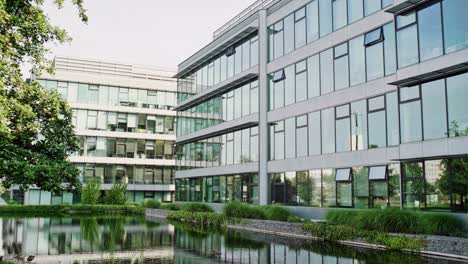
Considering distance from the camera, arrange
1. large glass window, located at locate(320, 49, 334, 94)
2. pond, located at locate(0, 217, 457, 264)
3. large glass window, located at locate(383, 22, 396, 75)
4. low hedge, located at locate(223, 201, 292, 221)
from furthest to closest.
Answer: large glass window, located at locate(320, 49, 334, 94) → low hedge, located at locate(223, 201, 292, 221) → large glass window, located at locate(383, 22, 396, 75) → pond, located at locate(0, 217, 457, 264)

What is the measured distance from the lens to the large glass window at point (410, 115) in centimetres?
2278

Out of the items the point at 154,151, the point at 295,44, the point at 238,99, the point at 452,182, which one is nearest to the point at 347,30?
the point at 295,44

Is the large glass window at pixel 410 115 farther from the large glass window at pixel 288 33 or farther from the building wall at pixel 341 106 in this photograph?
the large glass window at pixel 288 33

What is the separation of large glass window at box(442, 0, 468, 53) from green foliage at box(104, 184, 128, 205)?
47.3 meters

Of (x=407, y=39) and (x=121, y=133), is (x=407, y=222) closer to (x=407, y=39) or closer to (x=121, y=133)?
(x=407, y=39)

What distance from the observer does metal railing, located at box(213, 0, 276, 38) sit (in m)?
40.5

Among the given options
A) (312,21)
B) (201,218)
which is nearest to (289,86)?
(312,21)

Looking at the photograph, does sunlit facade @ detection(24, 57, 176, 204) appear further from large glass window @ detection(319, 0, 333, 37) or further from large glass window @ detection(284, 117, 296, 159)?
large glass window @ detection(319, 0, 333, 37)

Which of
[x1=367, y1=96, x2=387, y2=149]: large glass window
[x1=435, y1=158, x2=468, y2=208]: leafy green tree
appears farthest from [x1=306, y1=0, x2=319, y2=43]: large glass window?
[x1=435, y1=158, x2=468, y2=208]: leafy green tree

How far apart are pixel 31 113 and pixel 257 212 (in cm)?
2120

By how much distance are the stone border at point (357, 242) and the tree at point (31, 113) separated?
12.4m

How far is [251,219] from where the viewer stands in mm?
30547

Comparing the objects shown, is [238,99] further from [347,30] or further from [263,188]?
[347,30]

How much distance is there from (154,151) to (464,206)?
5457cm
